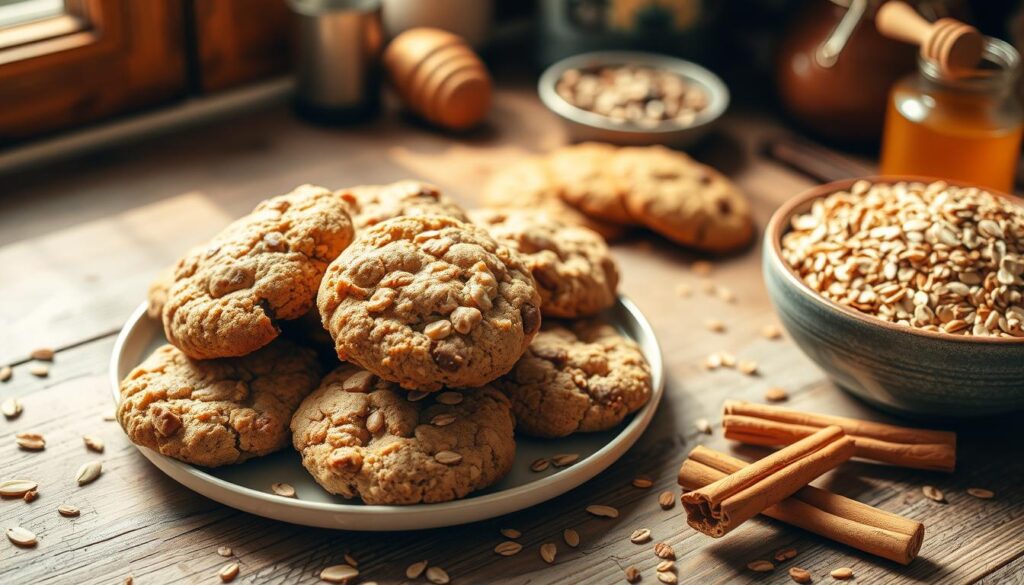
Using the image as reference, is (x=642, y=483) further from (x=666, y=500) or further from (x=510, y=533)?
(x=510, y=533)

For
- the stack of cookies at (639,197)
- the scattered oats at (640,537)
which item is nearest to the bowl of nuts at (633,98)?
the stack of cookies at (639,197)

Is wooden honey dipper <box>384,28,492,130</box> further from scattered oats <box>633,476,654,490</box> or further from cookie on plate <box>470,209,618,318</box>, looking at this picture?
scattered oats <box>633,476,654,490</box>

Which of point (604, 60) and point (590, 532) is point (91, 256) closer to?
point (590, 532)

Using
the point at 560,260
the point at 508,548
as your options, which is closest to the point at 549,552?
the point at 508,548

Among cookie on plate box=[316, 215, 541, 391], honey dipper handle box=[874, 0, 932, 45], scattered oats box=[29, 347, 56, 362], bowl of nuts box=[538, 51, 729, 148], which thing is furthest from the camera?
bowl of nuts box=[538, 51, 729, 148]

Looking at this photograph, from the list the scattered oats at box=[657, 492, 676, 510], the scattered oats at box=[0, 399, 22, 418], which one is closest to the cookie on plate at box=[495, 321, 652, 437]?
the scattered oats at box=[657, 492, 676, 510]

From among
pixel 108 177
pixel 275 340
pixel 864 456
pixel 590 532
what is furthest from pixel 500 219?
pixel 108 177
